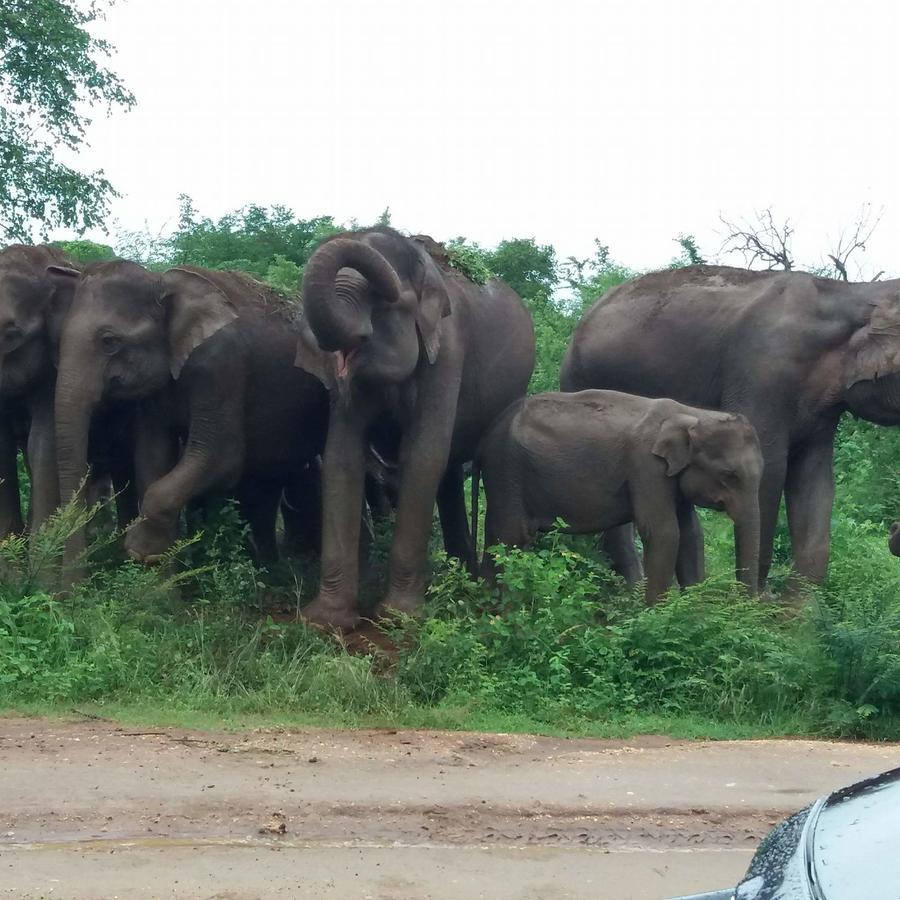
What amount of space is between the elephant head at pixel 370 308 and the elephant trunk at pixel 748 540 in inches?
101

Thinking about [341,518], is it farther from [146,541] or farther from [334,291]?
[334,291]

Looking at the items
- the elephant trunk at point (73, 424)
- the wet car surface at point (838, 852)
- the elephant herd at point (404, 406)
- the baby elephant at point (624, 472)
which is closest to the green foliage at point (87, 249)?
the elephant herd at point (404, 406)

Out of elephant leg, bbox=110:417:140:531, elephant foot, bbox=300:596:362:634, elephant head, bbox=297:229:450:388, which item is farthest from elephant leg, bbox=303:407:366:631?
elephant leg, bbox=110:417:140:531

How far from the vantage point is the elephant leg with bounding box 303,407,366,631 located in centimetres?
1036

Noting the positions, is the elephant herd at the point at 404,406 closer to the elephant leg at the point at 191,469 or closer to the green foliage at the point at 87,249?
the elephant leg at the point at 191,469

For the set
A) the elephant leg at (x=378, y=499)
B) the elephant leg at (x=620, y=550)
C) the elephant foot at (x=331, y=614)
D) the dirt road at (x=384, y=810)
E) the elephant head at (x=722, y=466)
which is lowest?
the dirt road at (x=384, y=810)

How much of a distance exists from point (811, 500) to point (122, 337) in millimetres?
5766

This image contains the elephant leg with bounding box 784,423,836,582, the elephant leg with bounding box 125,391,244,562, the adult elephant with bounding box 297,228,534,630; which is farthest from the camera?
the elephant leg with bounding box 784,423,836,582

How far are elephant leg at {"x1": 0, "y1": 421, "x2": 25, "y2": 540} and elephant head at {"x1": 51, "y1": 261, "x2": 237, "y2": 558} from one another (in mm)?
1214

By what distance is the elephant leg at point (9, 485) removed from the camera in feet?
37.6

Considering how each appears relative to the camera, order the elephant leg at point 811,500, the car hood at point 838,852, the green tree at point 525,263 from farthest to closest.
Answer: the green tree at point 525,263
the elephant leg at point 811,500
the car hood at point 838,852

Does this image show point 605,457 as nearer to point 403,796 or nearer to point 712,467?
point 712,467

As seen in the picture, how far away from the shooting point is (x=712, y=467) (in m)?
10.6

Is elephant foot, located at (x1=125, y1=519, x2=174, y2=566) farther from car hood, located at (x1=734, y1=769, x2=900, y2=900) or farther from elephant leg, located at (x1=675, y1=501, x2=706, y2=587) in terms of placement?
car hood, located at (x1=734, y1=769, x2=900, y2=900)
